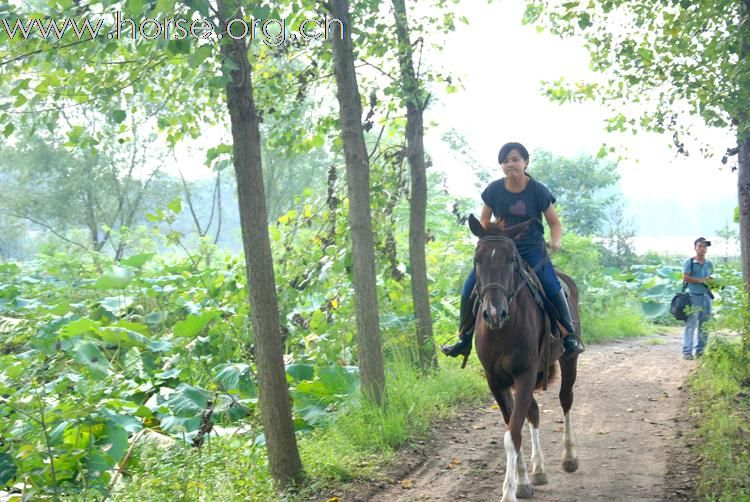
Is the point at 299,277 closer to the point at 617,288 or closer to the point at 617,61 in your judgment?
the point at 617,61

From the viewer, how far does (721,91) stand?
31.7ft

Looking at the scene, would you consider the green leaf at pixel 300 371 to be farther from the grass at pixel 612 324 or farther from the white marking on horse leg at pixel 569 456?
the grass at pixel 612 324

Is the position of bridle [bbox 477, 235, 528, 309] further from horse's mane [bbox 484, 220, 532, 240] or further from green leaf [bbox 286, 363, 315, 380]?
green leaf [bbox 286, 363, 315, 380]

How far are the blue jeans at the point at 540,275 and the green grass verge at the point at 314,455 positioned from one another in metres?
1.92

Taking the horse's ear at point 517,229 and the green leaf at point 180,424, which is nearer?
the horse's ear at point 517,229

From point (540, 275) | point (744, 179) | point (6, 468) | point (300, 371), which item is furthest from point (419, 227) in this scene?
point (6, 468)

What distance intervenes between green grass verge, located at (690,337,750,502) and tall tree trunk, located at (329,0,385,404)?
3.53m

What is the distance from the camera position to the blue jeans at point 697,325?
1416cm

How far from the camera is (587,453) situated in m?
8.30

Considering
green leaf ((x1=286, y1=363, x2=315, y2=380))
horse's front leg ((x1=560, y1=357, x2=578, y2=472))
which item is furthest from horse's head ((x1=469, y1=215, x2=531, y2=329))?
green leaf ((x1=286, y1=363, x2=315, y2=380))

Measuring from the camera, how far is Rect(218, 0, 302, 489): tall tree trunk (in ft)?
21.2

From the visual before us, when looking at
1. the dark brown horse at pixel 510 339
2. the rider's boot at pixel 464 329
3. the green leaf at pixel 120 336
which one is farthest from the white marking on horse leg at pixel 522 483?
the green leaf at pixel 120 336

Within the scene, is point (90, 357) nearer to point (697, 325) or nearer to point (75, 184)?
point (697, 325)

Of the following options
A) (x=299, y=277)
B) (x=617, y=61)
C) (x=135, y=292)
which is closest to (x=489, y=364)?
(x=299, y=277)
